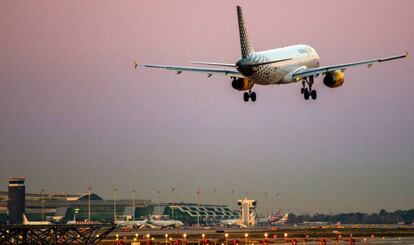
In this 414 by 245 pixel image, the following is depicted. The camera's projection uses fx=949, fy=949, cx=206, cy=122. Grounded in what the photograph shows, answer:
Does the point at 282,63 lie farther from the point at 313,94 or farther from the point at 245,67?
the point at 245,67

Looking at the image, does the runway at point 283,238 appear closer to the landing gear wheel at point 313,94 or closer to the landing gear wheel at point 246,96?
the landing gear wheel at point 246,96

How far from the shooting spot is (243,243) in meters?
117

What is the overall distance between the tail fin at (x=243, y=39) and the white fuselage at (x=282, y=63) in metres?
0.96

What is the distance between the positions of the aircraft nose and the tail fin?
2231 millimetres

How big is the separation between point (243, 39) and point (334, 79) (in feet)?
41.6

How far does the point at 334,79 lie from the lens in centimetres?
11781

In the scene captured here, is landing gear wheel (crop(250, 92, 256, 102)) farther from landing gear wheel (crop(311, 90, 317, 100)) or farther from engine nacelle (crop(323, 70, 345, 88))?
engine nacelle (crop(323, 70, 345, 88))

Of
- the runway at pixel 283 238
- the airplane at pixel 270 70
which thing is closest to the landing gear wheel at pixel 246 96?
the airplane at pixel 270 70

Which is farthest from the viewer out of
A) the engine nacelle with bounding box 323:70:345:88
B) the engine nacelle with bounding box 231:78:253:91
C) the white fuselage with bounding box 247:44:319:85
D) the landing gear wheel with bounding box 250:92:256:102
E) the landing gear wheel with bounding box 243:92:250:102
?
the landing gear wheel with bounding box 243:92:250:102

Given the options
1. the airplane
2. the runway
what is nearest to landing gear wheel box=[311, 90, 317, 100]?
the airplane

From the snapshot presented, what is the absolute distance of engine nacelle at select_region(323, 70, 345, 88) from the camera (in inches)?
4641

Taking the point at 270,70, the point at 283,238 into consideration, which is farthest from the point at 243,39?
the point at 283,238

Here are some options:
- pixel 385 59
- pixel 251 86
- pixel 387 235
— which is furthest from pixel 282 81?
pixel 387 235

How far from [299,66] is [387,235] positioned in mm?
32275
